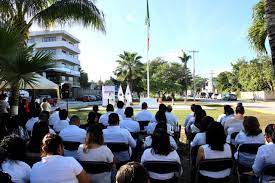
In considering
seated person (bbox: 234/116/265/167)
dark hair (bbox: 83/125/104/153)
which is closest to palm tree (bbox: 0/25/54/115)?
dark hair (bbox: 83/125/104/153)

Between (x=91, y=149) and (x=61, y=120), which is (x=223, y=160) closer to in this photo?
(x=91, y=149)

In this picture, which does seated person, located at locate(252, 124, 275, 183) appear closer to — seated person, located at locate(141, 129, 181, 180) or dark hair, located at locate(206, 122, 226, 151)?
dark hair, located at locate(206, 122, 226, 151)

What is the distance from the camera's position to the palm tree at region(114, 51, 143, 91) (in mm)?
76375

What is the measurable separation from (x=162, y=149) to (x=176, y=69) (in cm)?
6821

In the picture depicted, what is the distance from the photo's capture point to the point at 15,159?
464 cm

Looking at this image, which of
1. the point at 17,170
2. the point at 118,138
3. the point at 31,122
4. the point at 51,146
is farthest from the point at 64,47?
the point at 51,146

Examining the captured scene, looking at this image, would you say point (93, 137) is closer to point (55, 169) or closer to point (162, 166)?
point (162, 166)

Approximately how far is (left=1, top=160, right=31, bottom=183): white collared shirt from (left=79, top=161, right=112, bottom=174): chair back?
0.87m

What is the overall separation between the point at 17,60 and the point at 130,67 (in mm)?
69250

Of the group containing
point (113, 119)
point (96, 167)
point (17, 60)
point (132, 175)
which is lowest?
point (96, 167)

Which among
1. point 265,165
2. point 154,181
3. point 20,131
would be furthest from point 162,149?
point 20,131

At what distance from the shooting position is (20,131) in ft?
29.1

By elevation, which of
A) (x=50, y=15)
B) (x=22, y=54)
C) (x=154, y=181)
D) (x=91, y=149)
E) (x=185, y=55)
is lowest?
(x=154, y=181)

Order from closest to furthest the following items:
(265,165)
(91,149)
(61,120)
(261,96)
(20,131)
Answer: (265,165) → (91,149) → (20,131) → (61,120) → (261,96)
